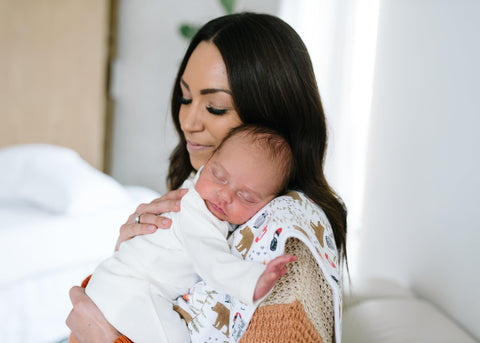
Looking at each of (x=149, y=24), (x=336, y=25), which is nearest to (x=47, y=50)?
(x=149, y=24)

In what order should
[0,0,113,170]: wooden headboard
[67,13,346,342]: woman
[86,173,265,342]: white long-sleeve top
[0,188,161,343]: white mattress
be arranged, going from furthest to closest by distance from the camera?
[0,0,113,170]: wooden headboard < [0,188,161,343]: white mattress < [67,13,346,342]: woman < [86,173,265,342]: white long-sleeve top

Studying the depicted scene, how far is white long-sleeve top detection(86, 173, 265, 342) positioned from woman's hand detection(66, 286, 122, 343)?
26 millimetres

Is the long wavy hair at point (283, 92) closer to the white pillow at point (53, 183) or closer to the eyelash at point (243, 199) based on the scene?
the eyelash at point (243, 199)

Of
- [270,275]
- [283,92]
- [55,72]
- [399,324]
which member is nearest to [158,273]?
[270,275]

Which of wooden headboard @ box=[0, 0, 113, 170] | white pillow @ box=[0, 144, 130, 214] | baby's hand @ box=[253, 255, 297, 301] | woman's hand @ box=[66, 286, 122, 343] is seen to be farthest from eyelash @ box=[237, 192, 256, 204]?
wooden headboard @ box=[0, 0, 113, 170]

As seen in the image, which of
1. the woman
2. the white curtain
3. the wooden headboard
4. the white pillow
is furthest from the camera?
the wooden headboard

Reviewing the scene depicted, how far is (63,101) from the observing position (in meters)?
3.24

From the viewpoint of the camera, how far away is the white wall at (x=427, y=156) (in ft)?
4.62

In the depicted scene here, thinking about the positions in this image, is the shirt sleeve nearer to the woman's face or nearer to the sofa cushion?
the woman's face

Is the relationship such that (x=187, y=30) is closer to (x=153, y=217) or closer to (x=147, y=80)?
(x=147, y=80)

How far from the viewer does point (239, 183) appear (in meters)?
0.94

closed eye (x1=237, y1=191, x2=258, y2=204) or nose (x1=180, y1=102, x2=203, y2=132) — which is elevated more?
nose (x1=180, y1=102, x2=203, y2=132)

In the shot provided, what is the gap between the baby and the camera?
0.94 metres

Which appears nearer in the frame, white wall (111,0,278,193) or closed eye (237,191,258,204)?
closed eye (237,191,258,204)
